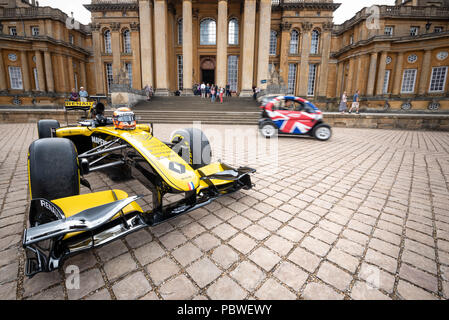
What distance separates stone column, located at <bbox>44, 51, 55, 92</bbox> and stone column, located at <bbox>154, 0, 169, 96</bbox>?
632 inches

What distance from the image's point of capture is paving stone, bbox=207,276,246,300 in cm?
149

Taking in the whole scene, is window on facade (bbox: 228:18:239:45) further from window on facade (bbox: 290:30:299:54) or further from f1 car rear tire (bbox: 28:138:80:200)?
f1 car rear tire (bbox: 28:138:80:200)

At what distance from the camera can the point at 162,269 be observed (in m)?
1.73

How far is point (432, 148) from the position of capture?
7.13 m

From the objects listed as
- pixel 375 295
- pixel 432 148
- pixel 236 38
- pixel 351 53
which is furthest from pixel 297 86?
pixel 375 295

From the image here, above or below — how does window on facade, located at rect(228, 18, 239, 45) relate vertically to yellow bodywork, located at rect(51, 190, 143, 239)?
above

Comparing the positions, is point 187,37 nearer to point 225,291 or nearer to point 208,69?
point 208,69

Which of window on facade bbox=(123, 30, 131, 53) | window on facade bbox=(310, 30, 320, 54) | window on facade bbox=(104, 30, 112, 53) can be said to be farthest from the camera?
window on facade bbox=(104, 30, 112, 53)

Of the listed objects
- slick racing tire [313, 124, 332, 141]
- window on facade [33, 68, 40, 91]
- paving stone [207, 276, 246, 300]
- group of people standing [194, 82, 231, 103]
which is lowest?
paving stone [207, 276, 246, 300]

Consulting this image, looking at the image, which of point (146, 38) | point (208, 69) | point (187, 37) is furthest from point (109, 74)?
point (187, 37)

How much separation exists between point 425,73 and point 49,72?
45.3 meters

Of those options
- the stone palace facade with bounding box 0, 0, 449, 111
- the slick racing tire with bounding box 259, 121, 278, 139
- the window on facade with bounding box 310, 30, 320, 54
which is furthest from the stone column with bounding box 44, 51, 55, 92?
the window on facade with bounding box 310, 30, 320, 54
